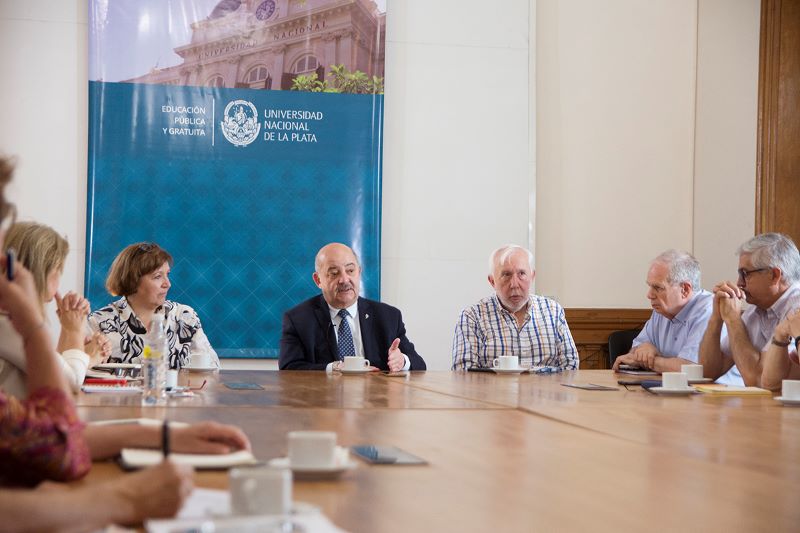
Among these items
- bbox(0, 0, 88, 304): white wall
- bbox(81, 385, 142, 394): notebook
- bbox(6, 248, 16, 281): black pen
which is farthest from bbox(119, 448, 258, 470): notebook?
bbox(0, 0, 88, 304): white wall

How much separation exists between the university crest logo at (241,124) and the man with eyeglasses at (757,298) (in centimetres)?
308

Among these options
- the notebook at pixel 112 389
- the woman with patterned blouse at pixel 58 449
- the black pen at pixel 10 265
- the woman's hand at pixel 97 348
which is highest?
the black pen at pixel 10 265

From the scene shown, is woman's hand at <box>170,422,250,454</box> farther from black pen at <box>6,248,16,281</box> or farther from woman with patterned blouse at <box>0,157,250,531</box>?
black pen at <box>6,248,16,281</box>

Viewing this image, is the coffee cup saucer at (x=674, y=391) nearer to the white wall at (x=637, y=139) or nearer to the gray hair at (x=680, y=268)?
the gray hair at (x=680, y=268)

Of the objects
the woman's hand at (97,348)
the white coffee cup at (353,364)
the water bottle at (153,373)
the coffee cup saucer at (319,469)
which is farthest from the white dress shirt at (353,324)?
the coffee cup saucer at (319,469)

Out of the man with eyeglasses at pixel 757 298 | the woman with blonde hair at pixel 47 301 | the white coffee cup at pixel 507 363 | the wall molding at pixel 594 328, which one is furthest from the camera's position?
the wall molding at pixel 594 328

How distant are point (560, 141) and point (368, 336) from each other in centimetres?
241

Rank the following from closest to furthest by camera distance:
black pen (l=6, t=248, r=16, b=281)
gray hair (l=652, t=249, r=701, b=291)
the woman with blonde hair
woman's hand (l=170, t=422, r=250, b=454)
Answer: woman's hand (l=170, t=422, r=250, b=454) → black pen (l=6, t=248, r=16, b=281) → the woman with blonde hair → gray hair (l=652, t=249, r=701, b=291)

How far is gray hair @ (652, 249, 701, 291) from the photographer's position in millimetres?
4996

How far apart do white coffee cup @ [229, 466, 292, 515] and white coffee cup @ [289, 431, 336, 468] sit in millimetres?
343

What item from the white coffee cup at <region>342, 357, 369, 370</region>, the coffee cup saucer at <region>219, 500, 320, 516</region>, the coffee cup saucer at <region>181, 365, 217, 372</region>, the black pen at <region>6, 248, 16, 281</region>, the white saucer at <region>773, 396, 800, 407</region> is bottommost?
the coffee cup saucer at <region>181, 365, 217, 372</region>

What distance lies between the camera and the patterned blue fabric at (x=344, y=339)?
4816 millimetres

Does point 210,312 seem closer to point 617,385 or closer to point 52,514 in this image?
point 617,385

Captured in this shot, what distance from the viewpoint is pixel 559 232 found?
6488mm
